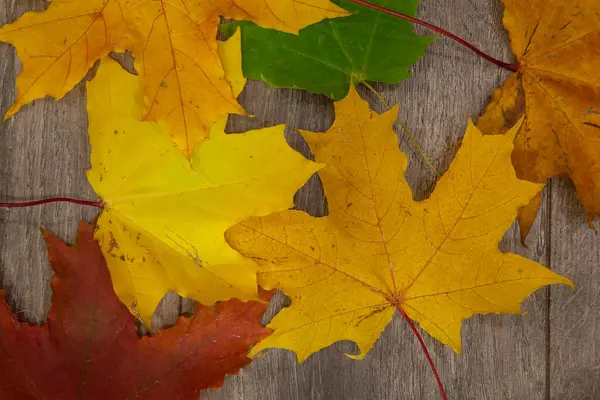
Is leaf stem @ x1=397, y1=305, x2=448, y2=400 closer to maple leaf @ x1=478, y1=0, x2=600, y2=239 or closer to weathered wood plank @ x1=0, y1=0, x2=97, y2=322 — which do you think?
maple leaf @ x1=478, y1=0, x2=600, y2=239

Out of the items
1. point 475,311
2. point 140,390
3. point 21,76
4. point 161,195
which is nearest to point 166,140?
point 161,195

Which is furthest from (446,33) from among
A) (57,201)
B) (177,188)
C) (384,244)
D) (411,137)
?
(57,201)

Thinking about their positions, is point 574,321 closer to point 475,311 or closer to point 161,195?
point 475,311

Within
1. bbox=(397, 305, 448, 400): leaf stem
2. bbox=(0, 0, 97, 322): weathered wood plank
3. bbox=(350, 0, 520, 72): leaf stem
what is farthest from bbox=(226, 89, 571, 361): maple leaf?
bbox=(0, 0, 97, 322): weathered wood plank

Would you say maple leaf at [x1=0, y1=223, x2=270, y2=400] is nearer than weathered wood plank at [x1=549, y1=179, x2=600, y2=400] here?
Yes

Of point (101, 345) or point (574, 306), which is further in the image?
point (574, 306)

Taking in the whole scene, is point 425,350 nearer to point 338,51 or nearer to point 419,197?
point 419,197
